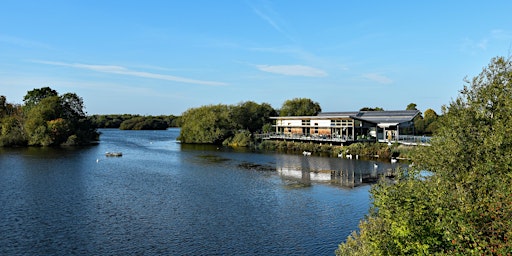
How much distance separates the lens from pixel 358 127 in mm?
62000

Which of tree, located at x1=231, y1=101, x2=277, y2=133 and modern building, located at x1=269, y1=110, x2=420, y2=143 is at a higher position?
tree, located at x1=231, y1=101, x2=277, y2=133

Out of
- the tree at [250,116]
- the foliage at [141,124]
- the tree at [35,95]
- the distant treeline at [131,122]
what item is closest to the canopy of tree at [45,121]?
the tree at [35,95]

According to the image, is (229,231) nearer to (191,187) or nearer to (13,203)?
(191,187)

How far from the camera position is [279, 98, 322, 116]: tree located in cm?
9319

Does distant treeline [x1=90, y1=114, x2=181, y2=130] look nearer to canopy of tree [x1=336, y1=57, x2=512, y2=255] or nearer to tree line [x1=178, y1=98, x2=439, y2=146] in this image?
tree line [x1=178, y1=98, x2=439, y2=146]

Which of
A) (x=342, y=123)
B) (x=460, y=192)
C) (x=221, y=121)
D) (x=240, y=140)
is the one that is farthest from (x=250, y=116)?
(x=460, y=192)

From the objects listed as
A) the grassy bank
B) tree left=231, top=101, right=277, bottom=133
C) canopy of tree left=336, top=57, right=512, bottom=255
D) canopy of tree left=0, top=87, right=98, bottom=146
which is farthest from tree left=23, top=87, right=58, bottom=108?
canopy of tree left=336, top=57, right=512, bottom=255

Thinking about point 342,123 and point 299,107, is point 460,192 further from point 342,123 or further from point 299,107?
point 299,107

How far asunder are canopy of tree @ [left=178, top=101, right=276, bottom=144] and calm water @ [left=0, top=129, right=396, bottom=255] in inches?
1411

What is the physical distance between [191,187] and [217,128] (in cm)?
4828

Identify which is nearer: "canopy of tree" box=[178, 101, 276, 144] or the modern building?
the modern building

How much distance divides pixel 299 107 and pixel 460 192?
8351 cm

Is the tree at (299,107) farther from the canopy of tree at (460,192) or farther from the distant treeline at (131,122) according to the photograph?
the canopy of tree at (460,192)

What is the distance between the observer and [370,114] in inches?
2753
